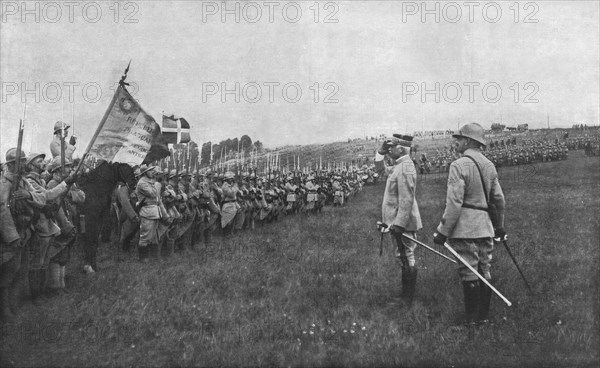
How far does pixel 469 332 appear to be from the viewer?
5840mm

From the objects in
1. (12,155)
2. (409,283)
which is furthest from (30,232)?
(409,283)

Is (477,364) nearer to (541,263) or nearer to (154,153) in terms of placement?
(541,263)

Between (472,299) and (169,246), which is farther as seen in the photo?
(169,246)

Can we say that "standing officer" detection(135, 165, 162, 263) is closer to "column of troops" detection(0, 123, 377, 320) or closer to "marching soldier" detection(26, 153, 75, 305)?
"column of troops" detection(0, 123, 377, 320)

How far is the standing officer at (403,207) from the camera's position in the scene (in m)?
7.26

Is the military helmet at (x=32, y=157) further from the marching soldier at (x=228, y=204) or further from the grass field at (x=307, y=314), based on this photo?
the marching soldier at (x=228, y=204)

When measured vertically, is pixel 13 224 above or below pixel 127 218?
above

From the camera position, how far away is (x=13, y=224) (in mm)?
6348

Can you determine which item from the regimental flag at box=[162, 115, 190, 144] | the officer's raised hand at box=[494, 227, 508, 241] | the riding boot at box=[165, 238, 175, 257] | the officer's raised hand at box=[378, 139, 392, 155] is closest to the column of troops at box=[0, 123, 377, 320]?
the riding boot at box=[165, 238, 175, 257]

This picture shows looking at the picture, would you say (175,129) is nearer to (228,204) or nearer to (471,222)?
(228,204)

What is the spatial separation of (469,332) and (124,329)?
4.34 metres

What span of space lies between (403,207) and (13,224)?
5.36 metres

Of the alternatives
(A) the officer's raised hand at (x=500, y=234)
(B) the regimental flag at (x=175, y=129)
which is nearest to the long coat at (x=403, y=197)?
(A) the officer's raised hand at (x=500, y=234)

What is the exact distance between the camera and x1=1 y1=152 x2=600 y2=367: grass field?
535 cm
